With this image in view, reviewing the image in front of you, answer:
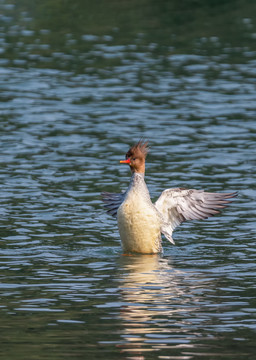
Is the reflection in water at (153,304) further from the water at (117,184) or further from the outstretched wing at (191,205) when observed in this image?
the outstretched wing at (191,205)

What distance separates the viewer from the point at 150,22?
38.9 m

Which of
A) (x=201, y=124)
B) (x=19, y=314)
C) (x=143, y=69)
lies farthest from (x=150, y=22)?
(x=19, y=314)

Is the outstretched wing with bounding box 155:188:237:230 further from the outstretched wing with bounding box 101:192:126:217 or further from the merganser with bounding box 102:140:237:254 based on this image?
the outstretched wing with bounding box 101:192:126:217

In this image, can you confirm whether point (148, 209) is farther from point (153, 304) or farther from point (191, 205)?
point (153, 304)

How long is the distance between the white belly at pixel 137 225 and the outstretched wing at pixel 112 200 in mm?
1698

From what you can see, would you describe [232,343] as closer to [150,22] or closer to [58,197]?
[58,197]

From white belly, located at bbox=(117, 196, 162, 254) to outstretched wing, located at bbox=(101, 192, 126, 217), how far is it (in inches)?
66.8

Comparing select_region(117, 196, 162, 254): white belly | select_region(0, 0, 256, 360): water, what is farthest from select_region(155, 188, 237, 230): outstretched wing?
select_region(117, 196, 162, 254): white belly

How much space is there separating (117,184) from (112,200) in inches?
79.1

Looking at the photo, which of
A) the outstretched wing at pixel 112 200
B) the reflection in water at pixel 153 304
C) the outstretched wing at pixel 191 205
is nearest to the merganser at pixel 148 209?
the outstretched wing at pixel 191 205

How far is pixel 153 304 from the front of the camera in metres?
10.2

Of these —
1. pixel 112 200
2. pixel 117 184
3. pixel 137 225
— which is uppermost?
pixel 117 184

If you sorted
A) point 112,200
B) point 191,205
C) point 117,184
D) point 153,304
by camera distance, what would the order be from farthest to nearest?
point 117,184 < point 112,200 < point 191,205 < point 153,304

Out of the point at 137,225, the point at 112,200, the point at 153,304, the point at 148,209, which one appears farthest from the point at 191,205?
the point at 153,304
